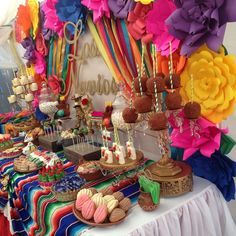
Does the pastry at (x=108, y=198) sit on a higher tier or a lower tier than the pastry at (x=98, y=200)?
lower

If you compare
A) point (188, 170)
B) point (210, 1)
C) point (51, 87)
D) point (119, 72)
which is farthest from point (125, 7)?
point (51, 87)

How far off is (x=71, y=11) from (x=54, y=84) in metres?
0.66

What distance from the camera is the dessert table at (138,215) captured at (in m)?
0.93

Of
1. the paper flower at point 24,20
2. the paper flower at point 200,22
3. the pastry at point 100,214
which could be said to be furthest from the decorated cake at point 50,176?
the paper flower at point 24,20

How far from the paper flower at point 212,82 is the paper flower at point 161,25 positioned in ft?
0.33

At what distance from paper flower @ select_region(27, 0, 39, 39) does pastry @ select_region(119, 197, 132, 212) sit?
164 cm

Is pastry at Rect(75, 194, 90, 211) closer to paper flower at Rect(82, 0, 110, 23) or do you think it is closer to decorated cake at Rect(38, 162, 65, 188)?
decorated cake at Rect(38, 162, 65, 188)

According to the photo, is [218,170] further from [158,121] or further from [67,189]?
[67,189]

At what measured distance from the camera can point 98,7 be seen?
142cm

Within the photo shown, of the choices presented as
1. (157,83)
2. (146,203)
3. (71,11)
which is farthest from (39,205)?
(71,11)

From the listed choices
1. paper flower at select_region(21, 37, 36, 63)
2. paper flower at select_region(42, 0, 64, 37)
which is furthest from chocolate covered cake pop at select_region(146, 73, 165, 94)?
paper flower at select_region(21, 37, 36, 63)

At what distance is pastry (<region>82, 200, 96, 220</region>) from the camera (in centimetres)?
95

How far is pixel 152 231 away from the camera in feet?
3.04

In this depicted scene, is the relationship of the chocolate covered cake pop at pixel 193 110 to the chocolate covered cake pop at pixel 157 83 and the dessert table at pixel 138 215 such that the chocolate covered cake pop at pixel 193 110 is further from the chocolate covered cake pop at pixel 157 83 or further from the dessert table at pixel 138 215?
the dessert table at pixel 138 215
